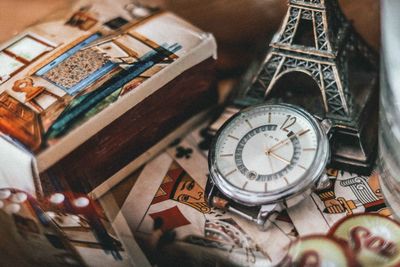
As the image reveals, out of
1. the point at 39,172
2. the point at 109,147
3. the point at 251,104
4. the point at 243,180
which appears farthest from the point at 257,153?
the point at 39,172

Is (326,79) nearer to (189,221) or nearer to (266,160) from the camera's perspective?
(266,160)

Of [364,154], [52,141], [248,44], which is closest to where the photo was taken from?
[52,141]

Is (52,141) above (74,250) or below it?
above

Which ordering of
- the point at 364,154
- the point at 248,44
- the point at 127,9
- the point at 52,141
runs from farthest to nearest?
the point at 248,44
the point at 127,9
the point at 364,154
the point at 52,141

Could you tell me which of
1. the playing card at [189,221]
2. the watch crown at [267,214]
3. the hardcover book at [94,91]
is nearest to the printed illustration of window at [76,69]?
the hardcover book at [94,91]

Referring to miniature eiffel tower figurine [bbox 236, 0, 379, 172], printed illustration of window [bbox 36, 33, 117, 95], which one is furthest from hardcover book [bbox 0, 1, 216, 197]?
miniature eiffel tower figurine [bbox 236, 0, 379, 172]

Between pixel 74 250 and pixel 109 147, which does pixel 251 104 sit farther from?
pixel 74 250
